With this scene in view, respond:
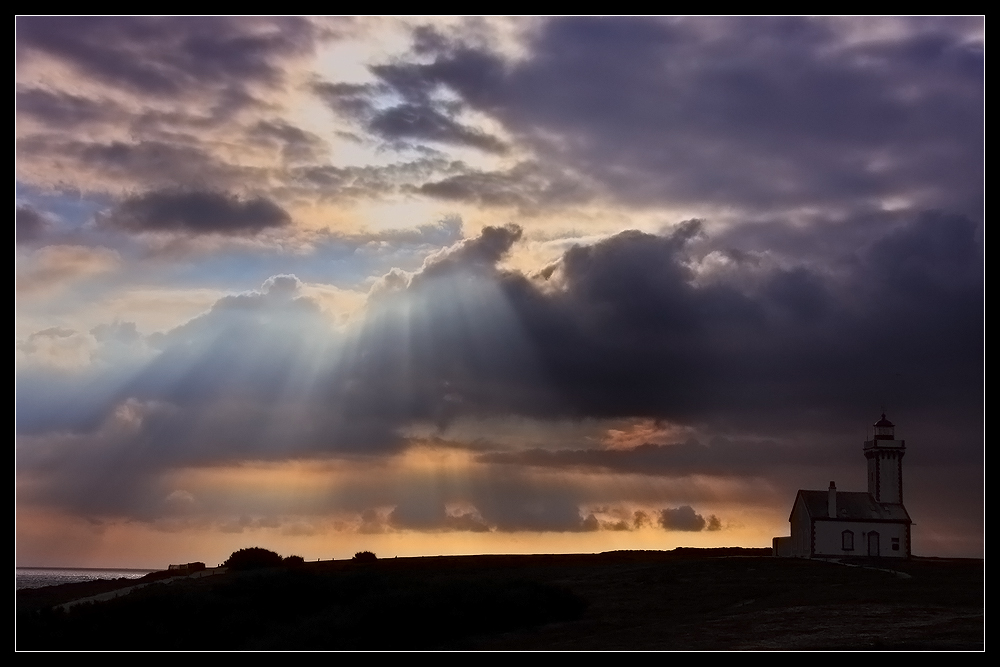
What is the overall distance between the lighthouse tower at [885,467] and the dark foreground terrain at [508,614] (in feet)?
83.8

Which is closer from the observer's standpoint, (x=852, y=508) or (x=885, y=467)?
(x=852, y=508)

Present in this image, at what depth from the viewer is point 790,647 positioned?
30719mm

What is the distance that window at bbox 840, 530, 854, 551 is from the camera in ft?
234

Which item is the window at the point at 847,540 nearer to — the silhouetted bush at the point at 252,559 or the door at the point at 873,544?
the door at the point at 873,544

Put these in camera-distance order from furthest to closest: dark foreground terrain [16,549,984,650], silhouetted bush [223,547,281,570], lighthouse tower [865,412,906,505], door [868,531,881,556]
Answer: lighthouse tower [865,412,906,505] → door [868,531,881,556] → silhouetted bush [223,547,281,570] → dark foreground terrain [16,549,984,650]

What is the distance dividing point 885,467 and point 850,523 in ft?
20.4

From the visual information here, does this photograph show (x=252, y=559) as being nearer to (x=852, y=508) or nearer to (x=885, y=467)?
(x=852, y=508)

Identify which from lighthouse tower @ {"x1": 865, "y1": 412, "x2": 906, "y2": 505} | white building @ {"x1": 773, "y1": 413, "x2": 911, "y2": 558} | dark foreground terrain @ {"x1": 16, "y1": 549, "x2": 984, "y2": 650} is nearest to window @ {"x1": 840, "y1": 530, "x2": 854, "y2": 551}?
white building @ {"x1": 773, "y1": 413, "x2": 911, "y2": 558}

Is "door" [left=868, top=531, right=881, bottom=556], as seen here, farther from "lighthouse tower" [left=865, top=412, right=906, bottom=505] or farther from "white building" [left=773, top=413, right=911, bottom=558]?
"lighthouse tower" [left=865, top=412, right=906, bottom=505]

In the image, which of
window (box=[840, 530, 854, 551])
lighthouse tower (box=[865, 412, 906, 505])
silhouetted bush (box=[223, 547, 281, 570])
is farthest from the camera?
lighthouse tower (box=[865, 412, 906, 505])

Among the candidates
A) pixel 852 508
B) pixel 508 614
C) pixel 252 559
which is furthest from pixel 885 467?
pixel 508 614

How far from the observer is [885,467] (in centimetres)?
7619

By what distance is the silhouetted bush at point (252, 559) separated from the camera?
5494cm

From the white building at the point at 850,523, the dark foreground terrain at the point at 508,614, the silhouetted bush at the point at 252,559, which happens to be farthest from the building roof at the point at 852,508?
the silhouetted bush at the point at 252,559
